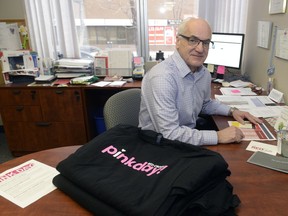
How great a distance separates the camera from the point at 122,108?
1.55 meters

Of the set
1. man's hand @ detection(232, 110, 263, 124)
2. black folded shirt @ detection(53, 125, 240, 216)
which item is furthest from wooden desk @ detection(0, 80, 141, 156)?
black folded shirt @ detection(53, 125, 240, 216)

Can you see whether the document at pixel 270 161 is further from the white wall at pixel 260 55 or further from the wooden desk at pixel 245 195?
the white wall at pixel 260 55

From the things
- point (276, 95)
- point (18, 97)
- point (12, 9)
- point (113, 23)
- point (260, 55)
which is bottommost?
point (18, 97)

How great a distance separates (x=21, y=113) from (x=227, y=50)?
6.98 ft

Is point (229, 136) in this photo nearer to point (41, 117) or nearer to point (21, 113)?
point (41, 117)

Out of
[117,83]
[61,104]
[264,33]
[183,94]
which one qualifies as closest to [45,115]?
[61,104]

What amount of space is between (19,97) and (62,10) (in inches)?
42.8

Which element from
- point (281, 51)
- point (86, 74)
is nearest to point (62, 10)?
point (86, 74)

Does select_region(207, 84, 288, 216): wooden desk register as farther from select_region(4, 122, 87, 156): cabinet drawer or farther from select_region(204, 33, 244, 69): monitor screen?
select_region(4, 122, 87, 156): cabinet drawer

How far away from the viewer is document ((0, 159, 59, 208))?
0.88 m

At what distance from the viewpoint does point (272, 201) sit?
841mm

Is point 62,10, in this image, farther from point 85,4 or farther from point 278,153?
point 278,153

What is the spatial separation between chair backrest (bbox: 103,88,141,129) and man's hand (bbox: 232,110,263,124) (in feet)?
1.99

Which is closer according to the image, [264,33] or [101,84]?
[264,33]
